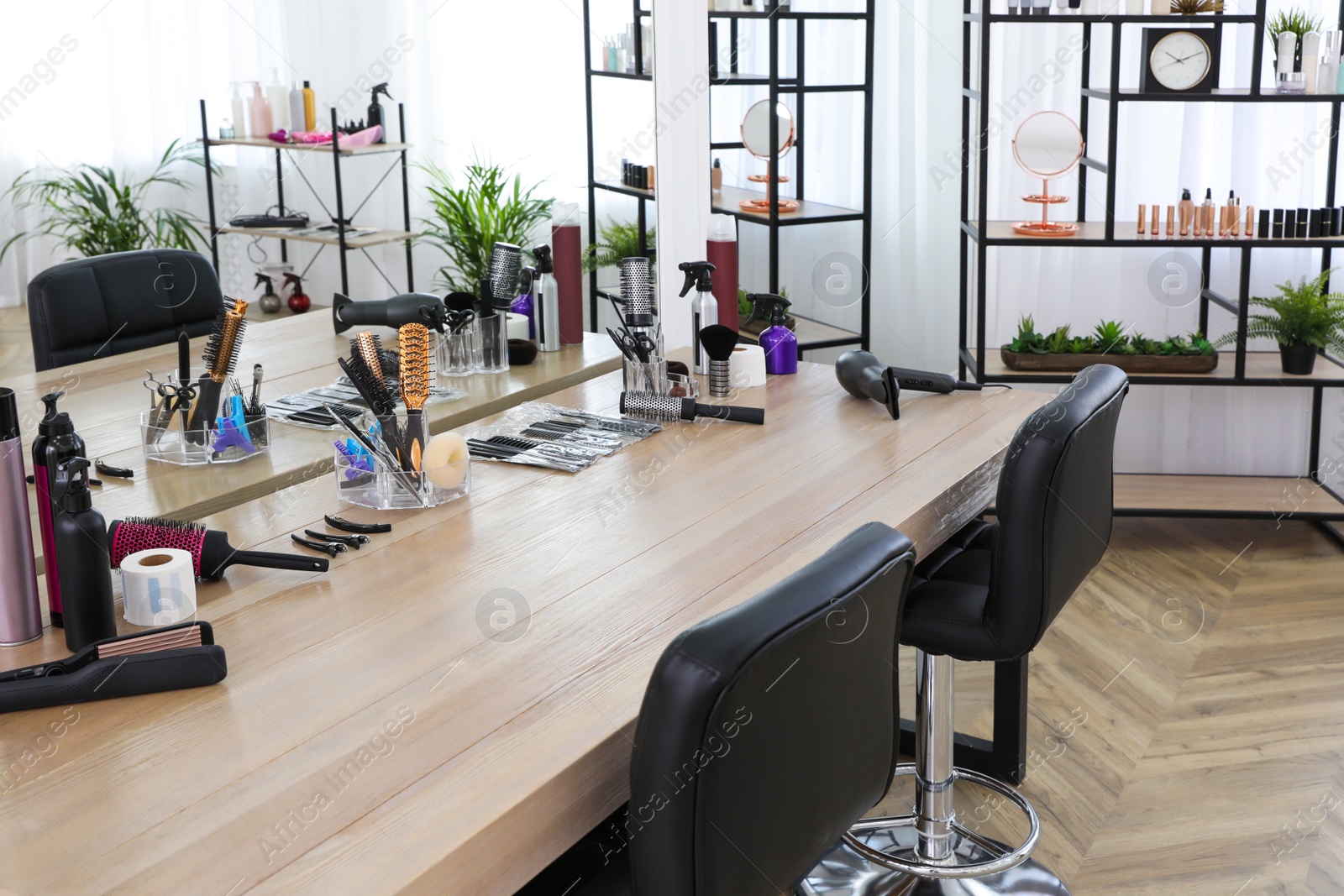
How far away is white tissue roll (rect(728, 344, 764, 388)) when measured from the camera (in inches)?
93.1

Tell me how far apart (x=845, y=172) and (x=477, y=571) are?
2.86 m

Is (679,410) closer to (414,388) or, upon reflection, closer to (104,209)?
(414,388)

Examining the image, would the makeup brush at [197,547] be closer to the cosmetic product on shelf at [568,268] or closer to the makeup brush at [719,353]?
the cosmetic product on shelf at [568,268]

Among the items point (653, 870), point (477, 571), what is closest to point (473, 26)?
point (477, 571)

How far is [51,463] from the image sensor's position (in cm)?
126

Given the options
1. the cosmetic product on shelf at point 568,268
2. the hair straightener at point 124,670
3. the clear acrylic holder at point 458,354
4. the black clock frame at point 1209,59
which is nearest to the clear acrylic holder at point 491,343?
the clear acrylic holder at point 458,354

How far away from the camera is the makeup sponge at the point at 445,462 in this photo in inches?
68.1

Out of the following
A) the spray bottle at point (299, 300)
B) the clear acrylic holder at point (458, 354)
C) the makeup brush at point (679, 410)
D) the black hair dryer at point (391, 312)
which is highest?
the spray bottle at point (299, 300)

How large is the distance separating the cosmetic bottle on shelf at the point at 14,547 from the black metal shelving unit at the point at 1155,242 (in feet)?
8.81

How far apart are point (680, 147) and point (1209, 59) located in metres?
1.52

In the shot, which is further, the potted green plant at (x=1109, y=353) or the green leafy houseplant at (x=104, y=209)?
the potted green plant at (x=1109, y=353)

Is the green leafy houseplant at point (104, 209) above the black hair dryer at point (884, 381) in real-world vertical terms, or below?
above

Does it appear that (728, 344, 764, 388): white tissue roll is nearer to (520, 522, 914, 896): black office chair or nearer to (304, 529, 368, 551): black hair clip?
(304, 529, 368, 551): black hair clip

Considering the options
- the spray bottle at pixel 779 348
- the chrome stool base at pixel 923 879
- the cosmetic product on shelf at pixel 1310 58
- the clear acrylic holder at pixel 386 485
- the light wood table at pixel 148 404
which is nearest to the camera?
the light wood table at pixel 148 404
